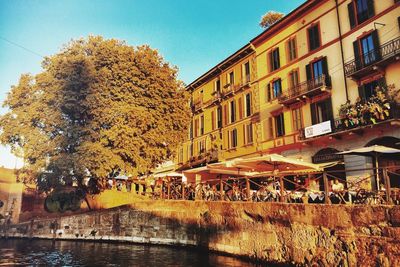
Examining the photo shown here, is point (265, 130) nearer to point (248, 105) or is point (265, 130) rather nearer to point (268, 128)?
point (268, 128)

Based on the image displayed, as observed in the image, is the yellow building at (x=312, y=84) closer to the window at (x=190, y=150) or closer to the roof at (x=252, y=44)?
the roof at (x=252, y=44)

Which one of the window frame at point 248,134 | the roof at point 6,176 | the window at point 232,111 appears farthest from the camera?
the window at point 232,111

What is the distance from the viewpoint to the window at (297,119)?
71.3 ft

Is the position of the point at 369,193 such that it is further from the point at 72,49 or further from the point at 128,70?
the point at 72,49

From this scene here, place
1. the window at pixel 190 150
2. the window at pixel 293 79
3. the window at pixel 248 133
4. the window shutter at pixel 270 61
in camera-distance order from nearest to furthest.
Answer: the window at pixel 293 79 → the window shutter at pixel 270 61 → the window at pixel 248 133 → the window at pixel 190 150

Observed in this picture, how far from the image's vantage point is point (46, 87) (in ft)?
72.2

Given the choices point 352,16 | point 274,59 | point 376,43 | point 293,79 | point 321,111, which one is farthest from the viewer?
point 274,59

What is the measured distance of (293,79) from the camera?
2281 cm

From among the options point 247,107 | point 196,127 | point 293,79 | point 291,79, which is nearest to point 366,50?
point 293,79

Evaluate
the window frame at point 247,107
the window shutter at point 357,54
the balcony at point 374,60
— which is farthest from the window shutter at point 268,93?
the window shutter at point 357,54

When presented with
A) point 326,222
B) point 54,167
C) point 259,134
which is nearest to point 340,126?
point 259,134

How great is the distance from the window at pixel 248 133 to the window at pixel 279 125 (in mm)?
3158

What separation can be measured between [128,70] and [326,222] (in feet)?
59.0

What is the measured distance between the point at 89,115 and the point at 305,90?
1583 cm
